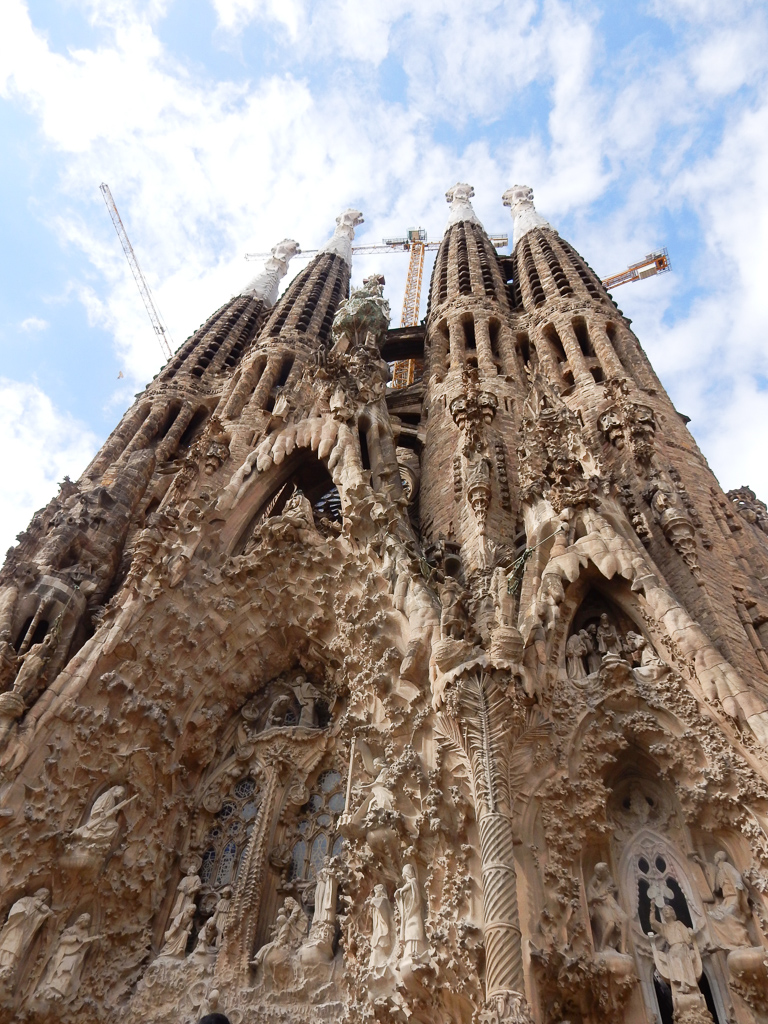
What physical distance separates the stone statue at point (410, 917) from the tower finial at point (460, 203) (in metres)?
23.6

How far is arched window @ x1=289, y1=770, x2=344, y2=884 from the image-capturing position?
27.6ft

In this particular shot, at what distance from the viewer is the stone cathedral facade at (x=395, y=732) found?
5.86m

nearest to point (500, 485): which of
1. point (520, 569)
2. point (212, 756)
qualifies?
point (520, 569)

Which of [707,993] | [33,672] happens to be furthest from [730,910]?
[33,672]

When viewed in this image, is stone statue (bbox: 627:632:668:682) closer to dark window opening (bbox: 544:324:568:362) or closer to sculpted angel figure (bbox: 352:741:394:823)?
sculpted angel figure (bbox: 352:741:394:823)

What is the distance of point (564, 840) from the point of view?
20.4ft

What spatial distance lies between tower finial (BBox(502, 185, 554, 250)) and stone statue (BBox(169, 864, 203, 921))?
19467mm

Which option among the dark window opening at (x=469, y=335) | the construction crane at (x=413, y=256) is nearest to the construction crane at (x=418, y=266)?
Result: the construction crane at (x=413, y=256)

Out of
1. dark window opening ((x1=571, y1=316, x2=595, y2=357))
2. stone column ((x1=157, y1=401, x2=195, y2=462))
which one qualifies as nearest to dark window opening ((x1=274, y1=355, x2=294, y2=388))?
stone column ((x1=157, y1=401, x2=195, y2=462))

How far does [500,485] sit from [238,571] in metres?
3.92

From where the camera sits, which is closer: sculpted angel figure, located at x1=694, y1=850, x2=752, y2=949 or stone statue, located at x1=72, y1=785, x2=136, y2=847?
sculpted angel figure, located at x1=694, y1=850, x2=752, y2=949

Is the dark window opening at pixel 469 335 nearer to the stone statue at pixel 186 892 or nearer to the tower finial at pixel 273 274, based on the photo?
the tower finial at pixel 273 274

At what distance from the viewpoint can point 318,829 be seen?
8.65 metres

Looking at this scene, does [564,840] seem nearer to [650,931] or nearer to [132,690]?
[650,931]
